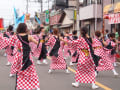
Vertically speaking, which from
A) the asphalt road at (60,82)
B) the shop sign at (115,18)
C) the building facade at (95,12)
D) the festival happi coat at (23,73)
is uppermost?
the building facade at (95,12)

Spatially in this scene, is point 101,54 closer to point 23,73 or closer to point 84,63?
point 84,63

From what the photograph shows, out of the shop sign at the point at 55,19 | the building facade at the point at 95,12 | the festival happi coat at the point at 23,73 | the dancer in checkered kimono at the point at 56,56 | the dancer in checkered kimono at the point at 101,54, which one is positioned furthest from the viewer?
the shop sign at the point at 55,19

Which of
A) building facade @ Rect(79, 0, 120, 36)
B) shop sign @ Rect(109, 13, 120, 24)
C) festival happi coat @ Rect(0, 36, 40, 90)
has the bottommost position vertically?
festival happi coat @ Rect(0, 36, 40, 90)

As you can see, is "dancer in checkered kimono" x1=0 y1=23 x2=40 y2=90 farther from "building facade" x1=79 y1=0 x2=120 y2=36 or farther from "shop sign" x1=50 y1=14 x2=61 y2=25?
"shop sign" x1=50 y1=14 x2=61 y2=25

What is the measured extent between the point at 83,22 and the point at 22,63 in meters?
20.2

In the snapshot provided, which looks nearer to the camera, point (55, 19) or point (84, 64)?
point (84, 64)

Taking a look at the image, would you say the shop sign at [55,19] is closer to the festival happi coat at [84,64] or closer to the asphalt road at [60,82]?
the asphalt road at [60,82]

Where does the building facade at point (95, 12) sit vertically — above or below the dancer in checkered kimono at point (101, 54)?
above

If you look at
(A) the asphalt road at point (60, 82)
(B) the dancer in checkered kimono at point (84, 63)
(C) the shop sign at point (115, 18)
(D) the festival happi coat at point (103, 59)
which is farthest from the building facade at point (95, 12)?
(B) the dancer in checkered kimono at point (84, 63)

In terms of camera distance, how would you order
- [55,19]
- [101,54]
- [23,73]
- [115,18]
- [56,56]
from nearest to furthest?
[23,73] < [101,54] < [56,56] < [115,18] < [55,19]

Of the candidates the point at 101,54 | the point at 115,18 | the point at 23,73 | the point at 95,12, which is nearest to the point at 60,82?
the point at 23,73

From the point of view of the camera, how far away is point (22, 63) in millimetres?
5055

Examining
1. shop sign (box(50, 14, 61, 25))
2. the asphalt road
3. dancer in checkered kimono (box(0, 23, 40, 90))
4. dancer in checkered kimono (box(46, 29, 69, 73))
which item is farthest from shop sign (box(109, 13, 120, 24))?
shop sign (box(50, 14, 61, 25))

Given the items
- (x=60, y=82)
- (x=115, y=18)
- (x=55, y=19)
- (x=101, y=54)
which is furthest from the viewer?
(x=55, y=19)
